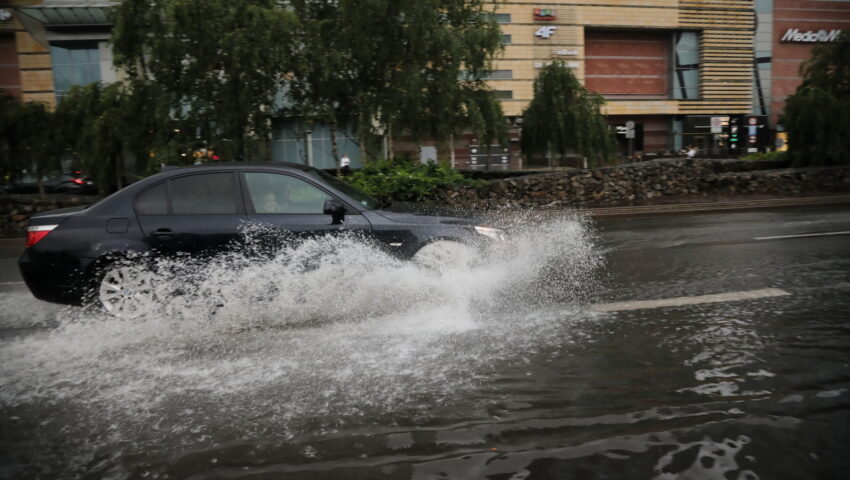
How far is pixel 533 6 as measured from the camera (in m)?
36.8

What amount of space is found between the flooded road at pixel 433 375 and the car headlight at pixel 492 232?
0.46 ft

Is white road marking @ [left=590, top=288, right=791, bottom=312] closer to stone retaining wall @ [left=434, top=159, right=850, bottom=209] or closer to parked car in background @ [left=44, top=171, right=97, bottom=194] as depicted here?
stone retaining wall @ [left=434, top=159, right=850, bottom=209]

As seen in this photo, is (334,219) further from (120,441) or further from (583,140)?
(583,140)

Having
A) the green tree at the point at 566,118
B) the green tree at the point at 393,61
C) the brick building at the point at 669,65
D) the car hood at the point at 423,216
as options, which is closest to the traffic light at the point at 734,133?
the brick building at the point at 669,65

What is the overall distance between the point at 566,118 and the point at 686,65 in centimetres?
2727

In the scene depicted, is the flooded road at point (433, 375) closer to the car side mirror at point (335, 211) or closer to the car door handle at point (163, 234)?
the car side mirror at point (335, 211)

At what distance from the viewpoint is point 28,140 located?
15.8 m

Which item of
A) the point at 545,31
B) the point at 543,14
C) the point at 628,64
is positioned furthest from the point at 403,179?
the point at 628,64

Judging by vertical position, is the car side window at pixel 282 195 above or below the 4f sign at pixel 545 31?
below

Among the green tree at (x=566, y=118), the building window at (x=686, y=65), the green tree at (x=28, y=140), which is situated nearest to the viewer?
the green tree at (x=28, y=140)

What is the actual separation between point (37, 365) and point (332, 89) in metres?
11.4

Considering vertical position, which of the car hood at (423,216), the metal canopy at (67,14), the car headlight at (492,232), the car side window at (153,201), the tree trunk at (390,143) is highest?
the metal canopy at (67,14)

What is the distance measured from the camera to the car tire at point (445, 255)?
5613 mm

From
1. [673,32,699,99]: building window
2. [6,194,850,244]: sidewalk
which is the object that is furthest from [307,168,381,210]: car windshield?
[673,32,699,99]: building window
